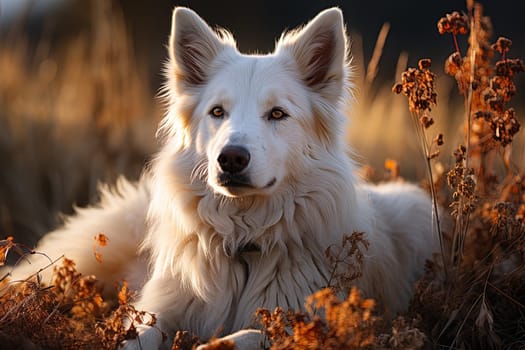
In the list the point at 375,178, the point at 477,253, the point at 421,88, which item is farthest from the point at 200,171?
the point at 375,178

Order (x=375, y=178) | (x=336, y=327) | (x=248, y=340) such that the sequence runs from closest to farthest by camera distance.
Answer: (x=336, y=327) → (x=248, y=340) → (x=375, y=178)

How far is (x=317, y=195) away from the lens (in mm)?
3588

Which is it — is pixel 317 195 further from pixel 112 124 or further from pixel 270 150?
pixel 112 124

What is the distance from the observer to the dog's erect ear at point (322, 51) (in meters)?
3.61

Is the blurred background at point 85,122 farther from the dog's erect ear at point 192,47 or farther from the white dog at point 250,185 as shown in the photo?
the dog's erect ear at point 192,47

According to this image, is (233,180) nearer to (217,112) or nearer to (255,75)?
(217,112)

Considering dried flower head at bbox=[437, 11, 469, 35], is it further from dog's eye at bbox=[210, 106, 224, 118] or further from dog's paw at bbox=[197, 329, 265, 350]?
dog's paw at bbox=[197, 329, 265, 350]

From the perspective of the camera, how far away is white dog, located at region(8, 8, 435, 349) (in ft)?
11.0

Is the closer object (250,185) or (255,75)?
(250,185)

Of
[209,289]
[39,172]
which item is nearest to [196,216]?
[209,289]

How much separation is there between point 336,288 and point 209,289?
817 millimetres

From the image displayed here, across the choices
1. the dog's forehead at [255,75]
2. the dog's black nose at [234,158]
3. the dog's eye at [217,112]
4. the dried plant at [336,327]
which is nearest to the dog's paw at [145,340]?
the dried plant at [336,327]

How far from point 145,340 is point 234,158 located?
1019 mm

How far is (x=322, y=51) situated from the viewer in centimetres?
377
